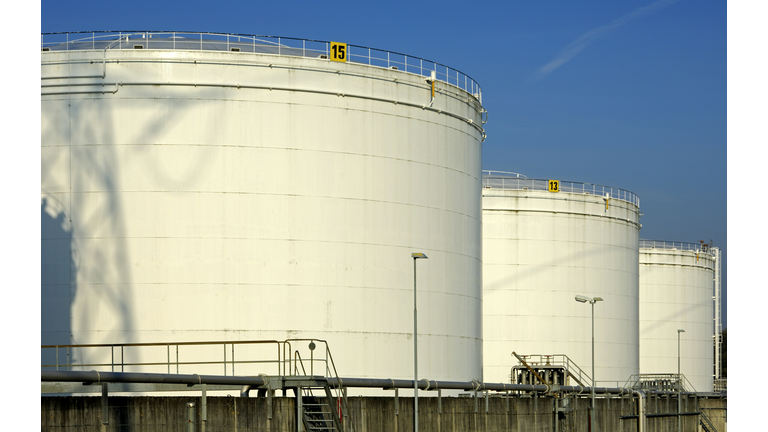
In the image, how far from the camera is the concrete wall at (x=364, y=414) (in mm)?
22500

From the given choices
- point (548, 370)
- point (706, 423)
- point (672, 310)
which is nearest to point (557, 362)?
point (548, 370)

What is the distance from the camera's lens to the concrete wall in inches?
886

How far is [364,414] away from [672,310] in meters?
48.6

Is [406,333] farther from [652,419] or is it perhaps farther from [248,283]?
[652,419]

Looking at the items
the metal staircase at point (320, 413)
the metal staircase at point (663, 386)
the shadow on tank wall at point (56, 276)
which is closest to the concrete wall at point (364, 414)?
the metal staircase at point (320, 413)

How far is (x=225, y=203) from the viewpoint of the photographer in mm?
31047

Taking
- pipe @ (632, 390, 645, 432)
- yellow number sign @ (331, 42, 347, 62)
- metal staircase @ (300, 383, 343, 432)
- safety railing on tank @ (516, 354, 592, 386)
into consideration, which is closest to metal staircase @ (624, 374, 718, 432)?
safety railing on tank @ (516, 354, 592, 386)

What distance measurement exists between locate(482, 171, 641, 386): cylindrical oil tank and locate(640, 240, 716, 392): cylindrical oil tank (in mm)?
16068

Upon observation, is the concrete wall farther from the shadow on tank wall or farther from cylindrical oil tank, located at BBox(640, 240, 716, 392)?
cylindrical oil tank, located at BBox(640, 240, 716, 392)

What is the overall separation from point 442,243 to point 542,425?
10246 mm

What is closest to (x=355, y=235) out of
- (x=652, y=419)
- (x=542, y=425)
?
(x=542, y=425)

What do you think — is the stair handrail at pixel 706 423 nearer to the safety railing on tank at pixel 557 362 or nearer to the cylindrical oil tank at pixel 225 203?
the safety railing on tank at pixel 557 362

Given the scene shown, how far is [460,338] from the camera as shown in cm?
3597

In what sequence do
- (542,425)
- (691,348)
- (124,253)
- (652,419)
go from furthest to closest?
(691,348), (652,419), (542,425), (124,253)
